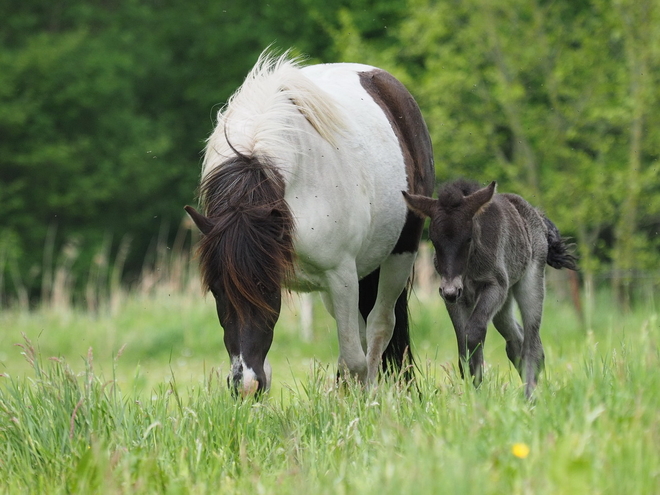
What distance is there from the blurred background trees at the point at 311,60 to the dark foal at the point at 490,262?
7.15 meters

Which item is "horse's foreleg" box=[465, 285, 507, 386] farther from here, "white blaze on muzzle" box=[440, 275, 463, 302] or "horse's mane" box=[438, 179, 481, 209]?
"horse's mane" box=[438, 179, 481, 209]

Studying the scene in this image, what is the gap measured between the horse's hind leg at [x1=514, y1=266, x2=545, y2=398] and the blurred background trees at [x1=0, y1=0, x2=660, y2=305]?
23.7ft

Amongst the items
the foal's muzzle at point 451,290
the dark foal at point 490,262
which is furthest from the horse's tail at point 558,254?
the foal's muzzle at point 451,290

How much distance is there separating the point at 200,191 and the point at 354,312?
1040 millimetres

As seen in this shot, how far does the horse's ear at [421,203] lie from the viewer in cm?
517

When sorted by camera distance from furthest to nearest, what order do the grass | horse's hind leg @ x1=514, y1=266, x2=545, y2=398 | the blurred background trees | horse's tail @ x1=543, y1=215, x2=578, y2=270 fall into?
the blurred background trees < horse's tail @ x1=543, y1=215, x2=578, y2=270 < horse's hind leg @ x1=514, y1=266, x2=545, y2=398 < the grass

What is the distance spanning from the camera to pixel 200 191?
15.4 ft

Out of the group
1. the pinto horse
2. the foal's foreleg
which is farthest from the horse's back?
the foal's foreleg

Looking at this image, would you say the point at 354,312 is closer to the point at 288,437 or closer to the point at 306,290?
the point at 306,290

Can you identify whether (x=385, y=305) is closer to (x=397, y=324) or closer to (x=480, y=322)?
(x=397, y=324)

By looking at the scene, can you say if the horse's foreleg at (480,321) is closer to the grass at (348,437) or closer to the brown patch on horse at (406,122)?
the grass at (348,437)

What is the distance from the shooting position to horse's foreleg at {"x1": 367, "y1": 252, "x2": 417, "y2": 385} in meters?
5.82

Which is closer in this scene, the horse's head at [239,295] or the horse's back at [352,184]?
the horse's head at [239,295]

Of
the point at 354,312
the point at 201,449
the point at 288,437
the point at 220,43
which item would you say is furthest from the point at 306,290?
the point at 220,43
